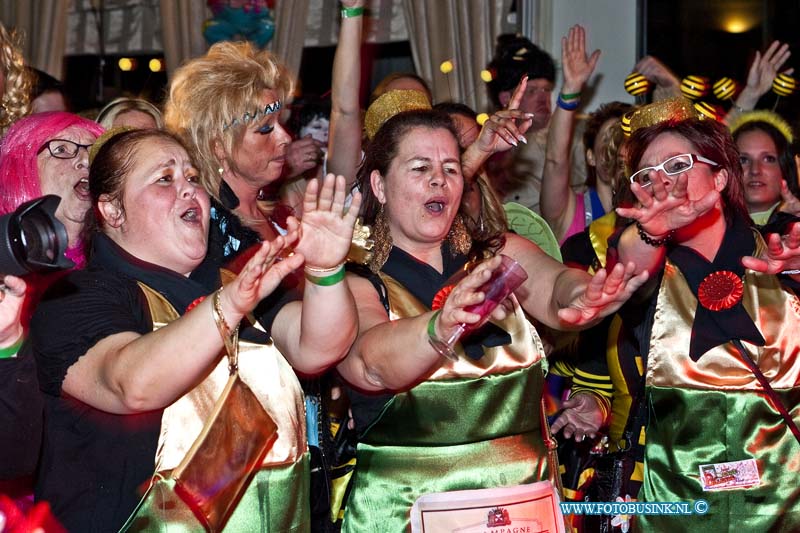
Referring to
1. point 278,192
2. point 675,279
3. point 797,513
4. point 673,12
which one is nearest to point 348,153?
point 278,192

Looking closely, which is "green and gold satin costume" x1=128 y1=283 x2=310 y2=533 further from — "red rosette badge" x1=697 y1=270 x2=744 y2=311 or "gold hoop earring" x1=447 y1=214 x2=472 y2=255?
"red rosette badge" x1=697 y1=270 x2=744 y2=311

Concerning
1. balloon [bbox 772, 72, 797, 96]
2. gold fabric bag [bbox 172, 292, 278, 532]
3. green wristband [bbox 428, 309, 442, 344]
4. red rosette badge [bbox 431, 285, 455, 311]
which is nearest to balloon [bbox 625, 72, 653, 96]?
balloon [bbox 772, 72, 797, 96]

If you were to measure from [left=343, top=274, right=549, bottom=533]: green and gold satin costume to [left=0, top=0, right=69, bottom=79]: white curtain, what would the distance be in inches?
199

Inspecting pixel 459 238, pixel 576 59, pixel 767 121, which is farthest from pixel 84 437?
pixel 767 121

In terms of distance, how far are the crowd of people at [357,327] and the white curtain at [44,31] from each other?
361 centimetres

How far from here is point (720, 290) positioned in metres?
2.91

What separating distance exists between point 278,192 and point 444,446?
1.73 m

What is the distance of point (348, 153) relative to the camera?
3525 millimetres

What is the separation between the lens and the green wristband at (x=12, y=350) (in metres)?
1.91

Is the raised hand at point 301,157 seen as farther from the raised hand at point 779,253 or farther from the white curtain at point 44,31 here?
the white curtain at point 44,31

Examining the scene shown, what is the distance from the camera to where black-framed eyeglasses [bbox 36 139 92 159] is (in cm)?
283

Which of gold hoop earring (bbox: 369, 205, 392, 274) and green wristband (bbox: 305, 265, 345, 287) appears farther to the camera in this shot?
gold hoop earring (bbox: 369, 205, 392, 274)

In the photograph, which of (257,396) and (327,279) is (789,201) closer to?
(327,279)

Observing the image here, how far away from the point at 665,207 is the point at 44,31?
5.53 m
